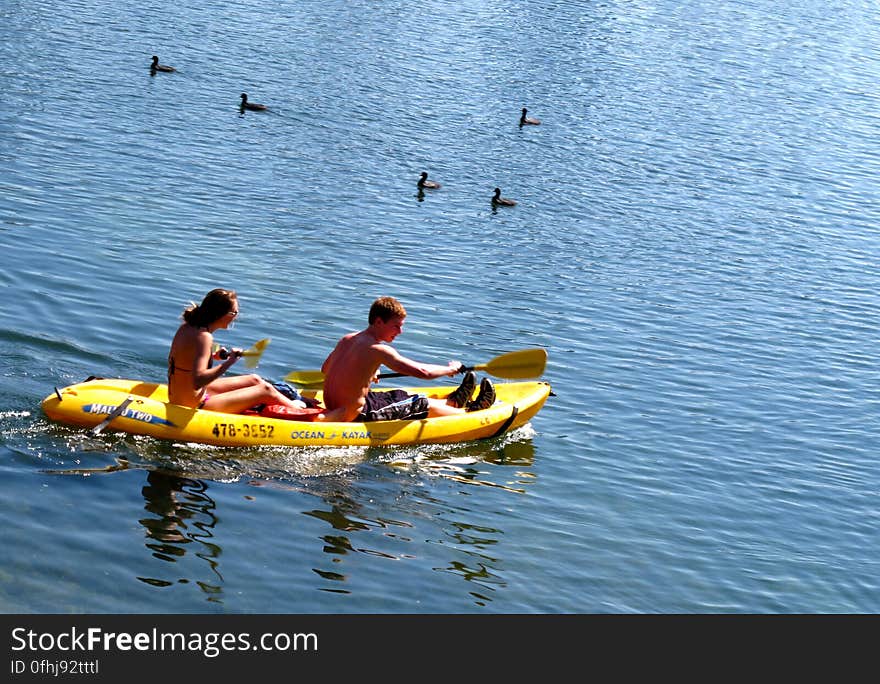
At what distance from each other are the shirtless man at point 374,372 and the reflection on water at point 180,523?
1831mm

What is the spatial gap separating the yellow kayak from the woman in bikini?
12cm

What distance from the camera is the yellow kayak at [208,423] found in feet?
35.5

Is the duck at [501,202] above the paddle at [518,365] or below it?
above

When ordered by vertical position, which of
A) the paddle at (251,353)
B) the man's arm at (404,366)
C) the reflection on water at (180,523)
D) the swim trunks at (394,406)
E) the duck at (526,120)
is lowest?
the reflection on water at (180,523)

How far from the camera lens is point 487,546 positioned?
34.7ft

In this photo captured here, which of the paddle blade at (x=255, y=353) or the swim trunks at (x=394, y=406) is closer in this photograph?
the paddle blade at (x=255, y=353)

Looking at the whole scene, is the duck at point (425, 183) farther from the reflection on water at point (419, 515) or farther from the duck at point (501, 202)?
the reflection on water at point (419, 515)

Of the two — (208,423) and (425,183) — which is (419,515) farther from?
(425,183)

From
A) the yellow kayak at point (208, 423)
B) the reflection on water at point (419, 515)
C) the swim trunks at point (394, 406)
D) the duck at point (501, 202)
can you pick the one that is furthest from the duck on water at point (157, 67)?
the reflection on water at point (419, 515)

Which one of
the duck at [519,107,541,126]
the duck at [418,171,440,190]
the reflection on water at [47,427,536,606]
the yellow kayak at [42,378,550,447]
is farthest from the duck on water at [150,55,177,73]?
the reflection on water at [47,427,536,606]

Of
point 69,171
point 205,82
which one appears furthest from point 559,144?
point 69,171

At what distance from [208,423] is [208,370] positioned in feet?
1.65

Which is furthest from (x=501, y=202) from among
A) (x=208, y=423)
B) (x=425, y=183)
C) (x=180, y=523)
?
(x=180, y=523)

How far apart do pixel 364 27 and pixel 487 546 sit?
78.3 feet
